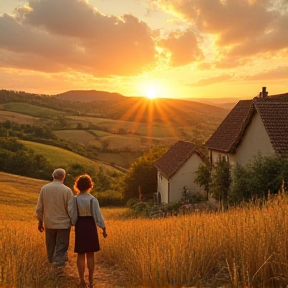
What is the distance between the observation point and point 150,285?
595cm

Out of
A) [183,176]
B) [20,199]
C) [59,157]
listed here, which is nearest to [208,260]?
[183,176]

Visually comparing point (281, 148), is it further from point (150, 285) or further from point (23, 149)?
point (23, 149)

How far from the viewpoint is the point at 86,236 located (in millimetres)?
7516

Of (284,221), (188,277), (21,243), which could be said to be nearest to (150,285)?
(188,277)

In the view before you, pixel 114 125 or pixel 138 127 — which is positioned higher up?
pixel 114 125

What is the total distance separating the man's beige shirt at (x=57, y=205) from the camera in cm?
825

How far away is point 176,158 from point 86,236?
33.5m

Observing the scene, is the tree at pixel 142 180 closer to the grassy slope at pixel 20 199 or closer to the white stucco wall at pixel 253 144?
the grassy slope at pixel 20 199

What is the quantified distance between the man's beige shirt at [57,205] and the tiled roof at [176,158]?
29.9 metres

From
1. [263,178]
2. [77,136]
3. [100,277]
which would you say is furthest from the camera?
[77,136]

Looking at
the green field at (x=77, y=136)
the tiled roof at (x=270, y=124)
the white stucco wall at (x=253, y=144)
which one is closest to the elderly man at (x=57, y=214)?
the tiled roof at (x=270, y=124)

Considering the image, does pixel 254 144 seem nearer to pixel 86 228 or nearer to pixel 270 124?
pixel 270 124

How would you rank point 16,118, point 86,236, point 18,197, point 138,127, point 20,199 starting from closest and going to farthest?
point 86,236
point 20,199
point 18,197
point 16,118
point 138,127

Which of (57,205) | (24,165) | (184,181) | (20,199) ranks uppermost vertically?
(57,205)
